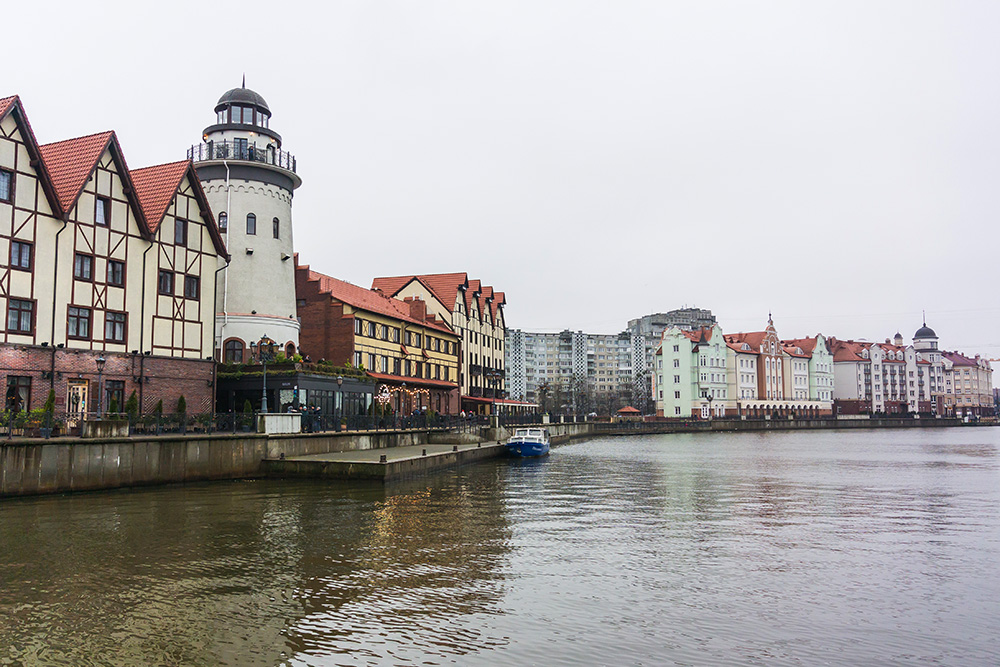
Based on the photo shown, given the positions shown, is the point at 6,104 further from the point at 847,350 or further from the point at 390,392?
the point at 847,350

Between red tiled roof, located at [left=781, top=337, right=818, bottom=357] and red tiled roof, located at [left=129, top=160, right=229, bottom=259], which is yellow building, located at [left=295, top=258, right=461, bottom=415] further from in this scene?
red tiled roof, located at [left=781, top=337, right=818, bottom=357]

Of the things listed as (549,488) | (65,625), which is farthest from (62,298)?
(65,625)

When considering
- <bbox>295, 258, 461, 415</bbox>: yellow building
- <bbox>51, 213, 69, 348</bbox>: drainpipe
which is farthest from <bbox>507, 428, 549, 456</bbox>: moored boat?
<bbox>51, 213, 69, 348</bbox>: drainpipe

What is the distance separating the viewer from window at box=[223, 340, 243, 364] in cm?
4941

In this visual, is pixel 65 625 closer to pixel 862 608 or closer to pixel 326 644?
pixel 326 644

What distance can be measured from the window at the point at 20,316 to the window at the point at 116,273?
445 centimetres

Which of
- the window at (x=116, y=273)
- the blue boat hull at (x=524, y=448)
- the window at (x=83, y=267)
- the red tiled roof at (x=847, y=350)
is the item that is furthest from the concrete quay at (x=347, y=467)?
the red tiled roof at (x=847, y=350)

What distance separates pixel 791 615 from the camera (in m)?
15.5

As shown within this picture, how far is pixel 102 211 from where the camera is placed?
39469 millimetres

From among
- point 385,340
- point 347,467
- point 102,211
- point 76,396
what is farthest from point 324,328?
point 347,467

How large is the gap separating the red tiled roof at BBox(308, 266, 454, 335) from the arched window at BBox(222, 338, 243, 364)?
12567 millimetres

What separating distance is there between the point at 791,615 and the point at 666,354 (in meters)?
134

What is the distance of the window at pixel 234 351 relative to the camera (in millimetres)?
49406

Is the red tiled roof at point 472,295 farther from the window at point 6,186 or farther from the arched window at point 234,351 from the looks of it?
the window at point 6,186
